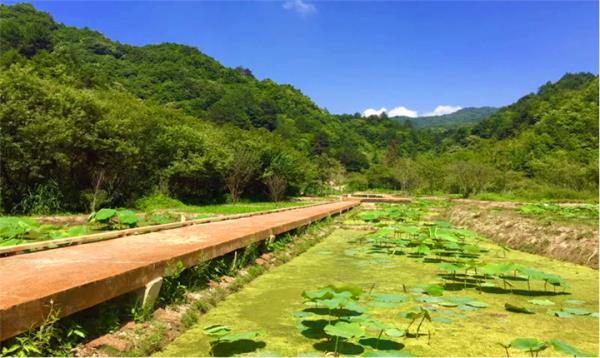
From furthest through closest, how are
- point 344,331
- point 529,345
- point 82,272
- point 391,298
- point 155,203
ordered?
point 155,203 < point 391,298 < point 82,272 < point 344,331 < point 529,345

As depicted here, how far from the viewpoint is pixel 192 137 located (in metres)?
24.4

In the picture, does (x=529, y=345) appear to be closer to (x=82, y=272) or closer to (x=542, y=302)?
(x=542, y=302)

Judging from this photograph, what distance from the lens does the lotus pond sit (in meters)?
3.44

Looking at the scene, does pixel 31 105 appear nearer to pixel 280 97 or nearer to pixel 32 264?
pixel 32 264

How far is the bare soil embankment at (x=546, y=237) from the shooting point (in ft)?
26.6

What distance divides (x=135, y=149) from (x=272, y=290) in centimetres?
1393

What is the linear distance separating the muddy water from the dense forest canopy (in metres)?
11.5

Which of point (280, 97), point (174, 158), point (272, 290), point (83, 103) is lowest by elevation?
point (272, 290)

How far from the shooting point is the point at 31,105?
A: 14500 millimetres

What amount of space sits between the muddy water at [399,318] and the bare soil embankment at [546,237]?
2.12 feet

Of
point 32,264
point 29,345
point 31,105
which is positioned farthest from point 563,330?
point 31,105

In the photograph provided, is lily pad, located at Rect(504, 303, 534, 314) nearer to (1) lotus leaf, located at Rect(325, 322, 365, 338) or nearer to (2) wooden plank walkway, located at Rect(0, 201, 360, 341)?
(1) lotus leaf, located at Rect(325, 322, 365, 338)

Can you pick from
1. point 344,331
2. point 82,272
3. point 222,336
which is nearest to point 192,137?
point 82,272

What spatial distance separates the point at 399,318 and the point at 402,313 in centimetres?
28
